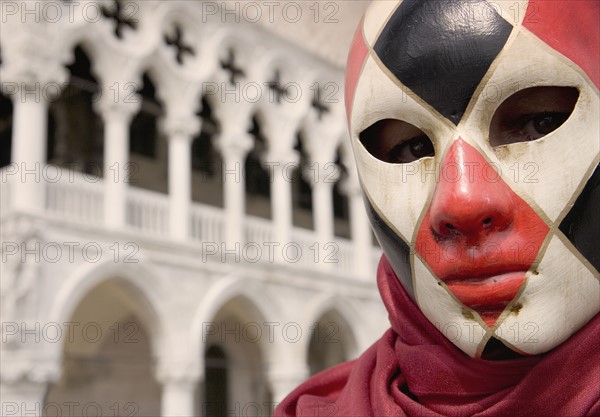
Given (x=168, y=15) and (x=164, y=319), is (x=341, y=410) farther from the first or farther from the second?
(x=168, y=15)

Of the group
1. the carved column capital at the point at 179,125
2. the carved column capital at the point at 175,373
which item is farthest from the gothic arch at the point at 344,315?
the carved column capital at the point at 179,125

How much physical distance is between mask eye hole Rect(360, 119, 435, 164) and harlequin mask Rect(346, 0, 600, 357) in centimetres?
3

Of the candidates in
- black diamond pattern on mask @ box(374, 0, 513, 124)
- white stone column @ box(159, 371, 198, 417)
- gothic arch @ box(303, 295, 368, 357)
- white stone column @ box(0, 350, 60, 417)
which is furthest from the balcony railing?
black diamond pattern on mask @ box(374, 0, 513, 124)

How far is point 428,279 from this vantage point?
1.40m

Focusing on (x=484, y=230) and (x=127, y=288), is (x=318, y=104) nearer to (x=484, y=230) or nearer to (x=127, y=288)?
(x=127, y=288)

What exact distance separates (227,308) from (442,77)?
11190 millimetres

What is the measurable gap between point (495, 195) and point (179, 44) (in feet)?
32.7

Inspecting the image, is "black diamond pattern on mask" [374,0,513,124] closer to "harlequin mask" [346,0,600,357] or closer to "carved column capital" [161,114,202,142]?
"harlequin mask" [346,0,600,357]

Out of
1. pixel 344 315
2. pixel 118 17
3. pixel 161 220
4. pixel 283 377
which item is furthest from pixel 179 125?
pixel 344 315

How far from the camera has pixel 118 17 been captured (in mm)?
9977

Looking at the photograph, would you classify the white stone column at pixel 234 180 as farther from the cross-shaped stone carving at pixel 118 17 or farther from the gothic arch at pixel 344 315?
the cross-shaped stone carving at pixel 118 17

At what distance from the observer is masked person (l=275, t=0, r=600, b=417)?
1.30m

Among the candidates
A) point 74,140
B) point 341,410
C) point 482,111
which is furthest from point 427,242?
point 74,140

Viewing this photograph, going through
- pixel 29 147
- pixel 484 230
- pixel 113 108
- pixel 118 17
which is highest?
pixel 118 17
